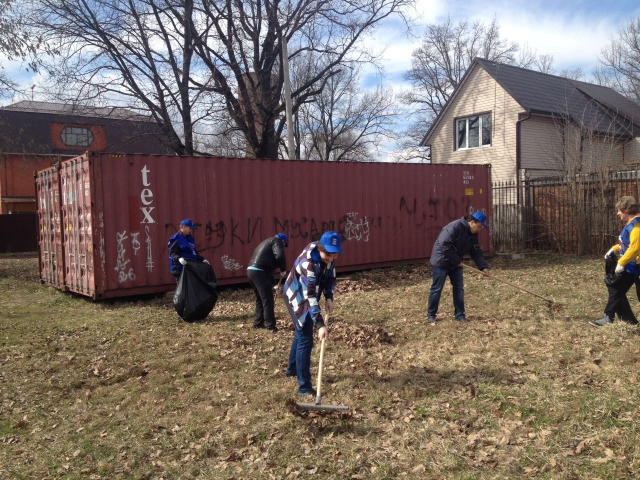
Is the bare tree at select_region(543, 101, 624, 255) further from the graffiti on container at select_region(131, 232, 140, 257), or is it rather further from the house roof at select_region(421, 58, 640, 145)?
the graffiti on container at select_region(131, 232, 140, 257)

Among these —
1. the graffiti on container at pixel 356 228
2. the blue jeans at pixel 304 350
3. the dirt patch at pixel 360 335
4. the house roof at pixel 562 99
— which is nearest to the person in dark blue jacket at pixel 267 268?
the dirt patch at pixel 360 335

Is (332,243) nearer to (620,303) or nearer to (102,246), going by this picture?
(620,303)

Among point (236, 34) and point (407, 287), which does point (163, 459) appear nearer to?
point (407, 287)

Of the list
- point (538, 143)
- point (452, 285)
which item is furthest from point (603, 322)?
point (538, 143)

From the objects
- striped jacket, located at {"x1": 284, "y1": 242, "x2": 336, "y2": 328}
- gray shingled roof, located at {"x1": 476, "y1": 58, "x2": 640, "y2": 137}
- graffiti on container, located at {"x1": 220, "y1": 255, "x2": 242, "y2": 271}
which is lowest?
graffiti on container, located at {"x1": 220, "y1": 255, "x2": 242, "y2": 271}

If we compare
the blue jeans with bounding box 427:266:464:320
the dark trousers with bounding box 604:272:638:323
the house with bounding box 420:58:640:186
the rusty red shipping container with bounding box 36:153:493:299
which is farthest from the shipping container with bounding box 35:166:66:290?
the house with bounding box 420:58:640:186

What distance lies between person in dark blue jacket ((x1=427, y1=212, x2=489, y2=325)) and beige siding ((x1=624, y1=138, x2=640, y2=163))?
19166 millimetres

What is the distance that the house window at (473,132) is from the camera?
22781 millimetres

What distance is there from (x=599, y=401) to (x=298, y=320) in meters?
2.69

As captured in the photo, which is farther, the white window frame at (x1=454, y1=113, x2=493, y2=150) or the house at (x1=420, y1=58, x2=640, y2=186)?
the white window frame at (x1=454, y1=113, x2=493, y2=150)

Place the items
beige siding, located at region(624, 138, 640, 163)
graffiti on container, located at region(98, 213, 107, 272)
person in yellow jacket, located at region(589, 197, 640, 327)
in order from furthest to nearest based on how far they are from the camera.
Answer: beige siding, located at region(624, 138, 640, 163) → graffiti on container, located at region(98, 213, 107, 272) → person in yellow jacket, located at region(589, 197, 640, 327)

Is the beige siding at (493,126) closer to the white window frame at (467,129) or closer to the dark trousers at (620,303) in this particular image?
the white window frame at (467,129)

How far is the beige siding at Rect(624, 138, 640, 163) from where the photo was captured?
22734 mm

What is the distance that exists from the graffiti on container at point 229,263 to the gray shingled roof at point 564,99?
14.8 metres
